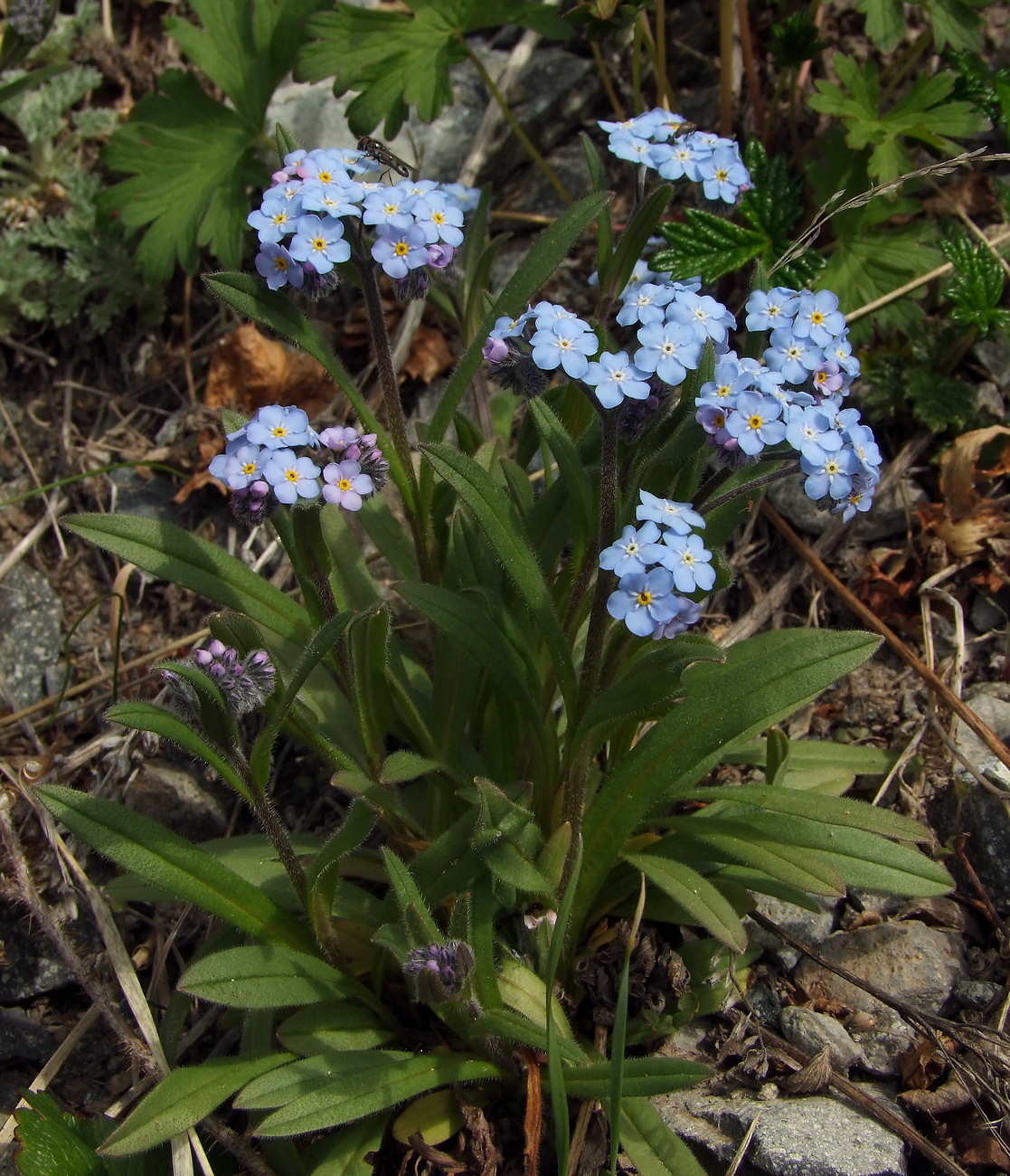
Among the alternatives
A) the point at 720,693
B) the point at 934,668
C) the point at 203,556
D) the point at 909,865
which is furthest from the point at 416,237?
the point at 934,668

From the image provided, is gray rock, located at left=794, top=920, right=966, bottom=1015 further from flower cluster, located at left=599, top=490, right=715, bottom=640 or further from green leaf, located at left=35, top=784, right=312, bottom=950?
green leaf, located at left=35, top=784, right=312, bottom=950

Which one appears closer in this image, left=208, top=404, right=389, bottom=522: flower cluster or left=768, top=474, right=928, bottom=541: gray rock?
left=208, top=404, right=389, bottom=522: flower cluster

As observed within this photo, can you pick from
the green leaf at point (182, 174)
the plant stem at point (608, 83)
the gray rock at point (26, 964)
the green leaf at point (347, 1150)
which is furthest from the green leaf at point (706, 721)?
the green leaf at point (182, 174)

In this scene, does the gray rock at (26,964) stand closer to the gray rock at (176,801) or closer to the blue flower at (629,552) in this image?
the gray rock at (176,801)

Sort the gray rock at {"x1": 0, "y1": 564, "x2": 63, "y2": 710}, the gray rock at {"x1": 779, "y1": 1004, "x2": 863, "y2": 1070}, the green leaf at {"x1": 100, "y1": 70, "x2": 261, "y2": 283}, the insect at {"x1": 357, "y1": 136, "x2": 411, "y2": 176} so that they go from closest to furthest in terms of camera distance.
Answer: the gray rock at {"x1": 779, "y1": 1004, "x2": 863, "y2": 1070} → the insect at {"x1": 357, "y1": 136, "x2": 411, "y2": 176} → the gray rock at {"x1": 0, "y1": 564, "x2": 63, "y2": 710} → the green leaf at {"x1": 100, "y1": 70, "x2": 261, "y2": 283}

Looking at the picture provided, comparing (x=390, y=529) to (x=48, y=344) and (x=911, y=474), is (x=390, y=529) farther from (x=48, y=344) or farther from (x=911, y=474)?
(x=48, y=344)

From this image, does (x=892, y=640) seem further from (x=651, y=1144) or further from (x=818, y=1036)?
(x=651, y=1144)

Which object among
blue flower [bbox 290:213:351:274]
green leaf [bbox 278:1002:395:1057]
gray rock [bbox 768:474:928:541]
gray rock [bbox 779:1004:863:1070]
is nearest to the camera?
blue flower [bbox 290:213:351:274]

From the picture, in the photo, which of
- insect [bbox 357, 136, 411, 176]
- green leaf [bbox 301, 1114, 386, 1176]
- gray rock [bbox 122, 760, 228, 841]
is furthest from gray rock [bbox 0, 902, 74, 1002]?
insect [bbox 357, 136, 411, 176]
